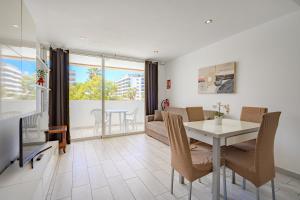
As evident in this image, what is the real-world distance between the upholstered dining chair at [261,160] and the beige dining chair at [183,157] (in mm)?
318

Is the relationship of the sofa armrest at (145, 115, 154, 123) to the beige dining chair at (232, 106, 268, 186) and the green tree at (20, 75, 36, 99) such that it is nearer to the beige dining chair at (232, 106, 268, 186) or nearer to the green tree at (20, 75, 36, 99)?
the beige dining chair at (232, 106, 268, 186)

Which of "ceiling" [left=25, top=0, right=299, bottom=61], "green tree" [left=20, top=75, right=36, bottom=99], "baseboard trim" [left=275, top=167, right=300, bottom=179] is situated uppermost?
"ceiling" [left=25, top=0, right=299, bottom=61]

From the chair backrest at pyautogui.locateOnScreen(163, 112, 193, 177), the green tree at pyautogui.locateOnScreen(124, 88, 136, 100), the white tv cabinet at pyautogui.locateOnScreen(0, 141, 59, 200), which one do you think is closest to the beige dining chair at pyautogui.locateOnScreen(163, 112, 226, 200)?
the chair backrest at pyautogui.locateOnScreen(163, 112, 193, 177)

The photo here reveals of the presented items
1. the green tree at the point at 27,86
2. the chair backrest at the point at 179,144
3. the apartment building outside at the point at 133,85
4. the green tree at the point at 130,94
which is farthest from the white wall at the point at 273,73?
the green tree at the point at 27,86

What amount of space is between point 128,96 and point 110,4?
3.38 metres

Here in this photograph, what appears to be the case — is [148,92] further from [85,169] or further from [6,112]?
[6,112]

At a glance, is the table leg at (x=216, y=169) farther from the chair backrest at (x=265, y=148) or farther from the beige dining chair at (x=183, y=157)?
the chair backrest at (x=265, y=148)

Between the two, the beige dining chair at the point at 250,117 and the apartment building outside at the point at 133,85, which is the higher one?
the apartment building outside at the point at 133,85

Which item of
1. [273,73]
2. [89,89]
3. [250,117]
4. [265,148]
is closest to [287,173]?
[250,117]

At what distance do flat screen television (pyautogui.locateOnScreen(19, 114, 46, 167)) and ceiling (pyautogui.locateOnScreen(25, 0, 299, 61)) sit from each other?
1.59m

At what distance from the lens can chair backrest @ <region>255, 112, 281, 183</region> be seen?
4.87 feet

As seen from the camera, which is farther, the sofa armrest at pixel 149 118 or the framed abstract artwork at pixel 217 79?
the sofa armrest at pixel 149 118

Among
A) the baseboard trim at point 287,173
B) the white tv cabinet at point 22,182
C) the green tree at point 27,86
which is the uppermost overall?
the green tree at point 27,86

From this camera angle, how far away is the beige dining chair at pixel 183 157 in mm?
1572
